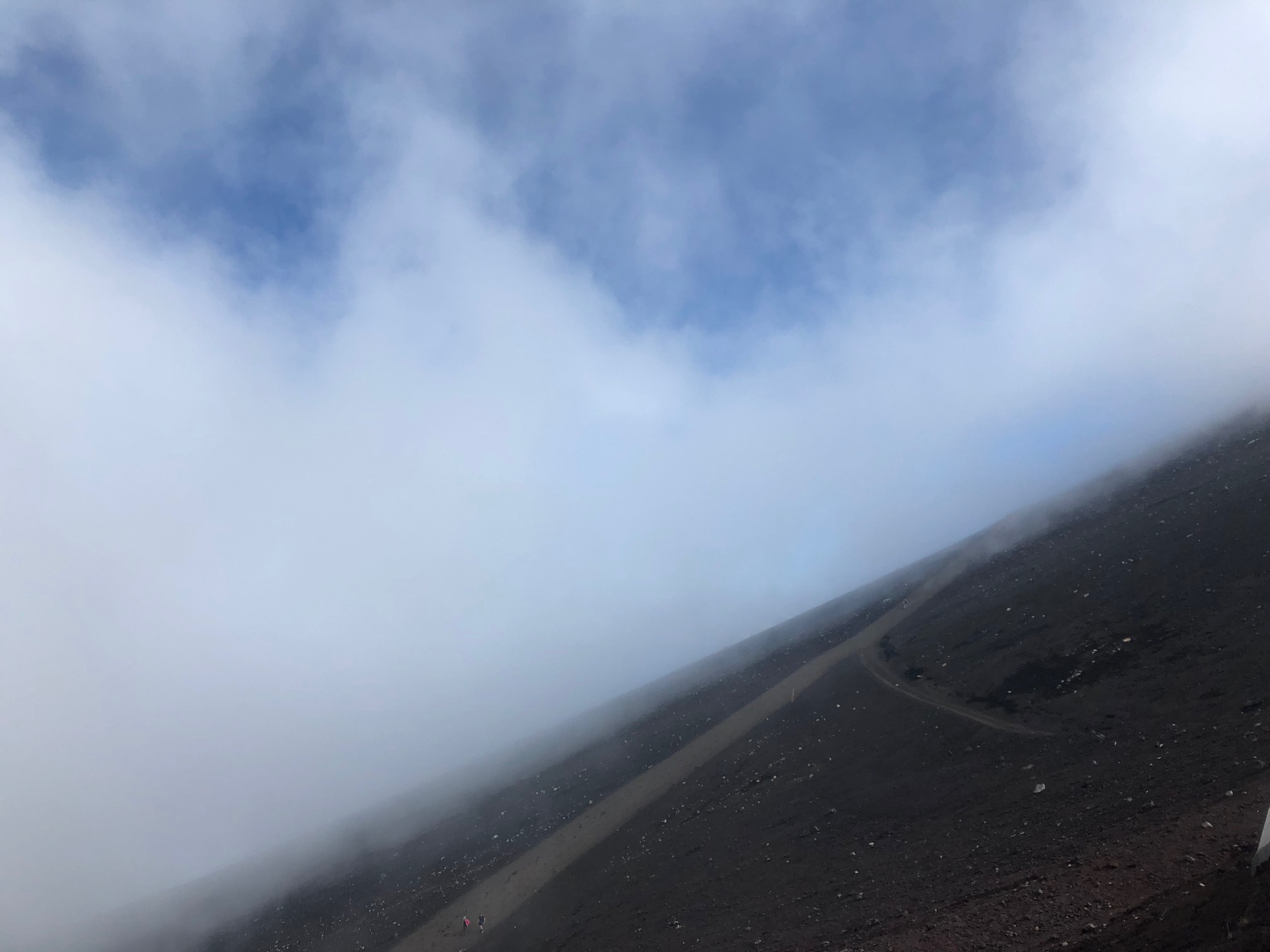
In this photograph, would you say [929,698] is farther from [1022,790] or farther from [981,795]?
[1022,790]

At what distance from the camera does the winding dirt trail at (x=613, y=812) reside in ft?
101

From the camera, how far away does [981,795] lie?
24.2 m

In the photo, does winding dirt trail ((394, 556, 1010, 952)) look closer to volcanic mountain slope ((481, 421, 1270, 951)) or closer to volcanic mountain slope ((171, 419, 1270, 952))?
volcanic mountain slope ((171, 419, 1270, 952))

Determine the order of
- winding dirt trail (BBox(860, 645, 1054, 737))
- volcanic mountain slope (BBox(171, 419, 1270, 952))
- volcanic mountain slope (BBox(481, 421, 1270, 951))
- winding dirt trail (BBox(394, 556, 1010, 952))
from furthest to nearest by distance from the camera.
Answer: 1. winding dirt trail (BBox(394, 556, 1010, 952))
2. winding dirt trail (BBox(860, 645, 1054, 737))
3. volcanic mountain slope (BBox(171, 419, 1270, 952))
4. volcanic mountain slope (BBox(481, 421, 1270, 951))

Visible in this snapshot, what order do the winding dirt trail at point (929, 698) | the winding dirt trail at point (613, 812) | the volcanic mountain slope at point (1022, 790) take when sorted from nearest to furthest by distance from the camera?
the volcanic mountain slope at point (1022, 790) < the winding dirt trail at point (929, 698) < the winding dirt trail at point (613, 812)

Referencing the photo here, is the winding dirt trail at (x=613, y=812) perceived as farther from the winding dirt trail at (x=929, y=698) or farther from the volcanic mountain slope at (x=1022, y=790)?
the volcanic mountain slope at (x=1022, y=790)

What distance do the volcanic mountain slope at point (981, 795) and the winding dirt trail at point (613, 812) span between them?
75cm

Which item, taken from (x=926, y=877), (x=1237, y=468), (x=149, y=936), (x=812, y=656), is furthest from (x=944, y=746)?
(x=149, y=936)

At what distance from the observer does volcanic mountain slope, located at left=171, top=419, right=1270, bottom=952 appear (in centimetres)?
1719

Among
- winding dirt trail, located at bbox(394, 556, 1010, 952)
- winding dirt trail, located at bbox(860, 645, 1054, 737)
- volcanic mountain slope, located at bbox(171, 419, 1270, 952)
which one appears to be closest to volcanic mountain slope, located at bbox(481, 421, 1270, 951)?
volcanic mountain slope, located at bbox(171, 419, 1270, 952)

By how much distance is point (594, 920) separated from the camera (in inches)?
1051

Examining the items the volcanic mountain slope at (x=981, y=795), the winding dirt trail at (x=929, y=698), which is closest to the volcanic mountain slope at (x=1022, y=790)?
the volcanic mountain slope at (x=981, y=795)

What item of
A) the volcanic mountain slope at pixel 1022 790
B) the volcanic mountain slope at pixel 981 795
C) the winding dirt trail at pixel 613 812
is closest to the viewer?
the volcanic mountain slope at pixel 1022 790

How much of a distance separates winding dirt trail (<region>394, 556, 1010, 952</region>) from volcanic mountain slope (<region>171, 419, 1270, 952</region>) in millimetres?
747
